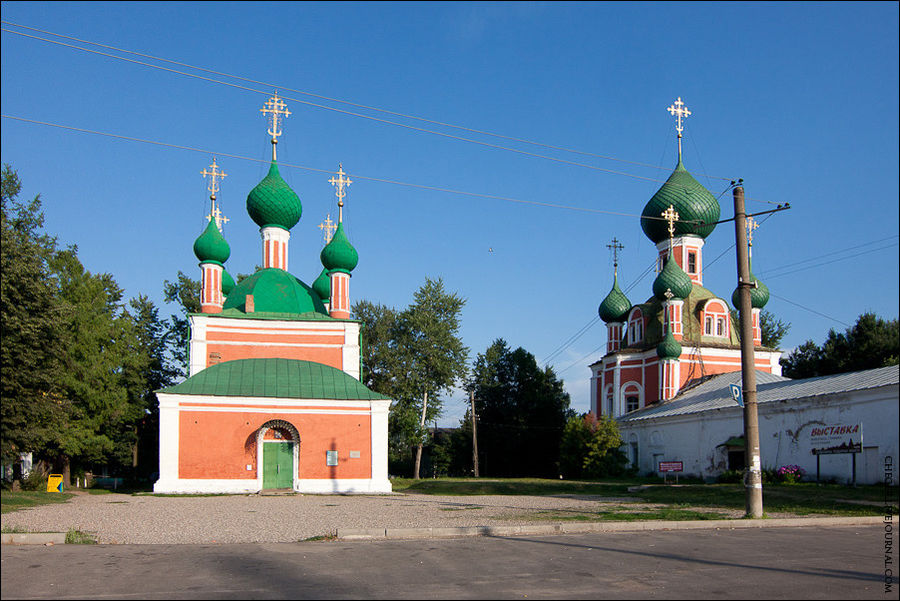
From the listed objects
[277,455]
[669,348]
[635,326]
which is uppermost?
[635,326]

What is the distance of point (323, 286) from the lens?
1581 inches

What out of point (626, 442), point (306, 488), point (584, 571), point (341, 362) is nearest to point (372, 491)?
point (306, 488)

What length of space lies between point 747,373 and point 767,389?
1560cm

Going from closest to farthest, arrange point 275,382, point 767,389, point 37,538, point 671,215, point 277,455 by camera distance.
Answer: point 37,538
point 277,455
point 275,382
point 767,389
point 671,215

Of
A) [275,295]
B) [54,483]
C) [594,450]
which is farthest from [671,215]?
[54,483]

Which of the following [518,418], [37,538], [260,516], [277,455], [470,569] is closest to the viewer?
[470,569]

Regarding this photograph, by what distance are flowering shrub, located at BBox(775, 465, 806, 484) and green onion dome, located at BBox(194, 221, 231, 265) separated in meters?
24.7

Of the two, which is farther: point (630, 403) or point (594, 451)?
point (630, 403)

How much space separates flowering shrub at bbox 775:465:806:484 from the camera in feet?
81.4

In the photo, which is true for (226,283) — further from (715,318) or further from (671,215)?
(715,318)

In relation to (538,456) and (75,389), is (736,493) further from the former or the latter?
(538,456)

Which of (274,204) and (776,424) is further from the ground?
(274,204)

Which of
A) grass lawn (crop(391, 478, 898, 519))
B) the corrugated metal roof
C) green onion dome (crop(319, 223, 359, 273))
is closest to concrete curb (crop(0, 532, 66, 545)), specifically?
grass lawn (crop(391, 478, 898, 519))

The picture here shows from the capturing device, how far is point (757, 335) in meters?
45.7
